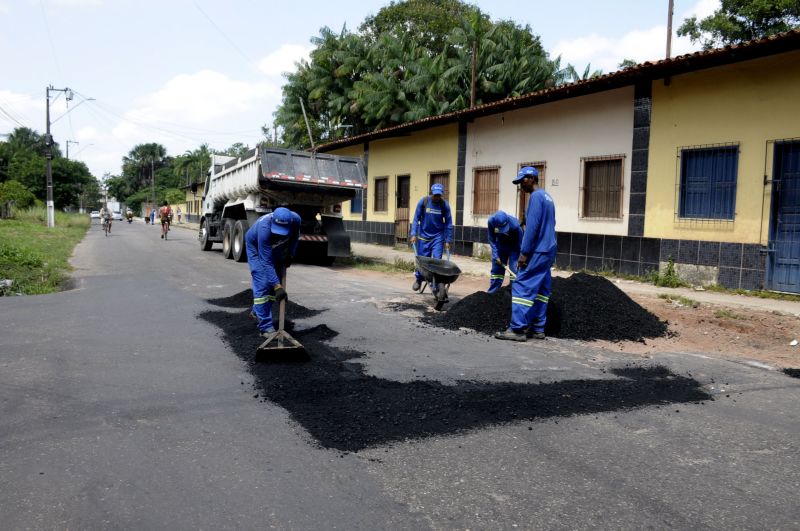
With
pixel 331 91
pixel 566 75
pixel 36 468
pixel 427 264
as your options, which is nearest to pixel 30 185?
pixel 331 91

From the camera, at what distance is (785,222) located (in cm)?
973

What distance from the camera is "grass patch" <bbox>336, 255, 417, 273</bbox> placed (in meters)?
14.2

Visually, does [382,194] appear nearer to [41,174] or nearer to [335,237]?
[335,237]

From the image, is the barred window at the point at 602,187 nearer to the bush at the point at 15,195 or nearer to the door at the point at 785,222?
the door at the point at 785,222

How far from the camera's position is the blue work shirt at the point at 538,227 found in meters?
6.57

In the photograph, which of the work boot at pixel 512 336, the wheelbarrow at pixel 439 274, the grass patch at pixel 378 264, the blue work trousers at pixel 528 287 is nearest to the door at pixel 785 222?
the blue work trousers at pixel 528 287

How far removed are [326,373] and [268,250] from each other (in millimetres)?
1580

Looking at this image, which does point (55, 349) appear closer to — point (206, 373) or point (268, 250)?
point (206, 373)

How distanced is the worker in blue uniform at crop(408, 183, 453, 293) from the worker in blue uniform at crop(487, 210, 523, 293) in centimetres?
158

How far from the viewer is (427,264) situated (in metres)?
8.30

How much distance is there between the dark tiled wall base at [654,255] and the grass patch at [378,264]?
2.91 m

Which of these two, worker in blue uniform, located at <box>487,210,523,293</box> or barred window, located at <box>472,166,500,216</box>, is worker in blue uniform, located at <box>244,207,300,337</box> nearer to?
worker in blue uniform, located at <box>487,210,523,293</box>

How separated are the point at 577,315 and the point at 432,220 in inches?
130

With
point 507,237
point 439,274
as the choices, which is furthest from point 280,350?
point 507,237
